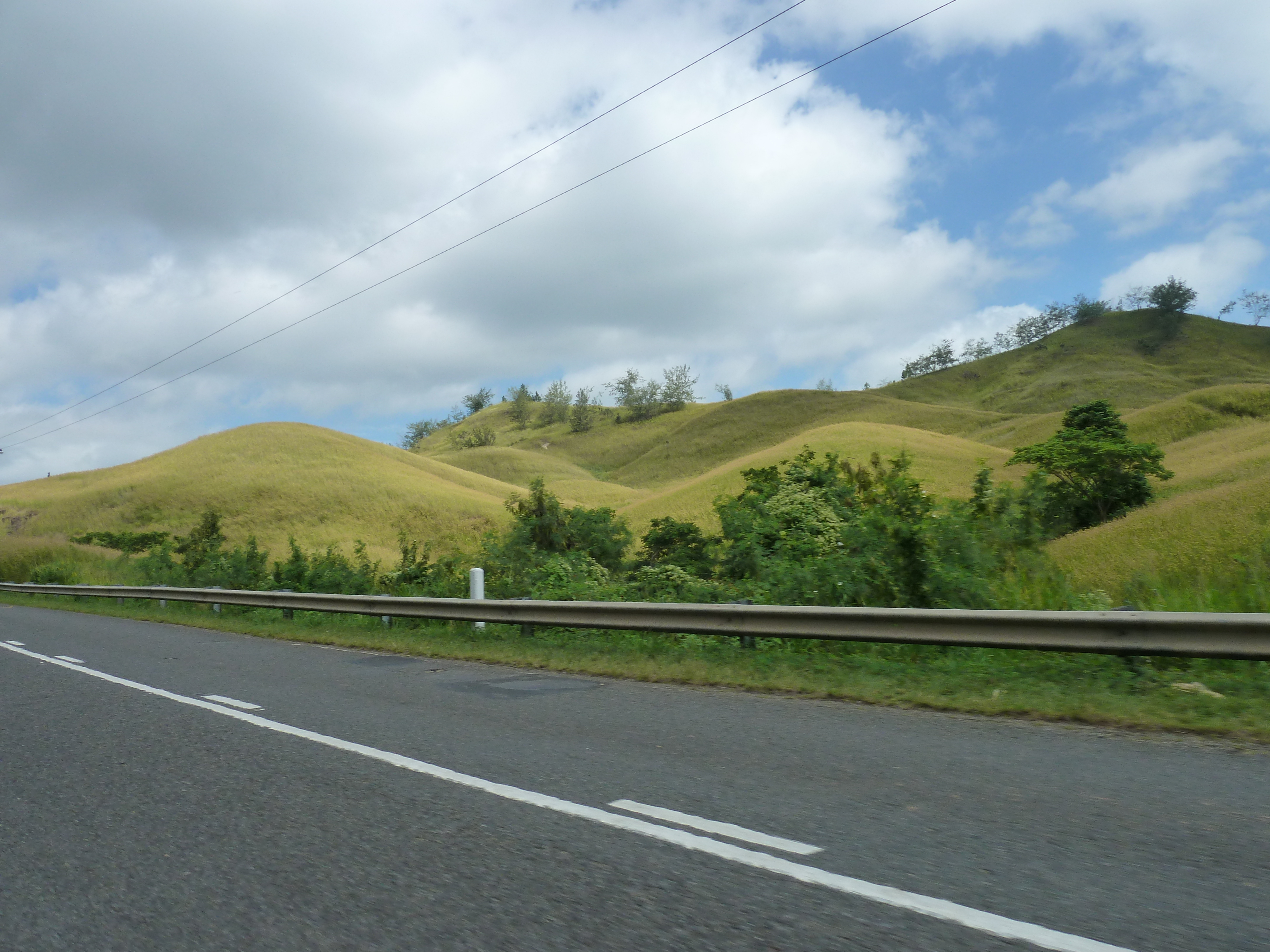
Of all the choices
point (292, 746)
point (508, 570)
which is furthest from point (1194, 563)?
point (292, 746)

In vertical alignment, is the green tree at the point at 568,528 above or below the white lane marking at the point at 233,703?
above

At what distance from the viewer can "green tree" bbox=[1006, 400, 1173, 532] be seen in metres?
37.0

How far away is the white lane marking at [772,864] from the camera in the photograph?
8.84 ft

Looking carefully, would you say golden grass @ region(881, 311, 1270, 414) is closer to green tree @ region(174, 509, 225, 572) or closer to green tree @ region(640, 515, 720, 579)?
green tree @ region(640, 515, 720, 579)

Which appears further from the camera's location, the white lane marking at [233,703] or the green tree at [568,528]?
the green tree at [568,528]

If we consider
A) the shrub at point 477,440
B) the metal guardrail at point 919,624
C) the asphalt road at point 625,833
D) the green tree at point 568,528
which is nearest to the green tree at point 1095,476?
the green tree at point 568,528

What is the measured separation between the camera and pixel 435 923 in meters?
3.00

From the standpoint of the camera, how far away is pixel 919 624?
778 cm

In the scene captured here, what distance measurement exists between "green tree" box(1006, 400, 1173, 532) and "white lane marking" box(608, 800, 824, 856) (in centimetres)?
3535

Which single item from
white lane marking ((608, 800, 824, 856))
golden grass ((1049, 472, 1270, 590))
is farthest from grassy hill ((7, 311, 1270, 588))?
white lane marking ((608, 800, 824, 856))

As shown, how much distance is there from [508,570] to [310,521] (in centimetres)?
5703

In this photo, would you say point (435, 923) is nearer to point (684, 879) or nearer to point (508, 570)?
point (684, 879)

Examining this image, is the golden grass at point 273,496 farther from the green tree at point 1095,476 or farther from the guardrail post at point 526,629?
the guardrail post at point 526,629

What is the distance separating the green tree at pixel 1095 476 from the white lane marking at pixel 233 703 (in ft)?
112
